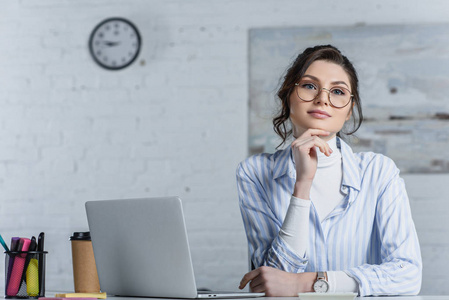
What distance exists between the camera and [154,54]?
3.35m

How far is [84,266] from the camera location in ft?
4.75

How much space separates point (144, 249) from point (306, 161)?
0.53 metres

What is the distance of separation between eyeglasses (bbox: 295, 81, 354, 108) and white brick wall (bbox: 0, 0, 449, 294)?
1623 mm

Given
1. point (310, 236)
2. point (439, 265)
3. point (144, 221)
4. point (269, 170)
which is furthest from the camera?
point (439, 265)

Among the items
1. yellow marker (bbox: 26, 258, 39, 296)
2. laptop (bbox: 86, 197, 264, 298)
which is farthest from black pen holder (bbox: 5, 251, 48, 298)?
laptop (bbox: 86, 197, 264, 298)

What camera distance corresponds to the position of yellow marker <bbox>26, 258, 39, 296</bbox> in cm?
126

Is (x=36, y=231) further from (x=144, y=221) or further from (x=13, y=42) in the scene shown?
(x=144, y=221)

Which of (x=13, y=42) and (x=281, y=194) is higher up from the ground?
(x=13, y=42)

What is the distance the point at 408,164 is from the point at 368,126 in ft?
0.95

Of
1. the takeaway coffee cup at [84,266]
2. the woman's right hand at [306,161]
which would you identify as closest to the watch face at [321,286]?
the woman's right hand at [306,161]

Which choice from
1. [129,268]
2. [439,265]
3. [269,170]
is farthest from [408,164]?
[129,268]

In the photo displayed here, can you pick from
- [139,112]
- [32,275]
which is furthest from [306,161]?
[139,112]

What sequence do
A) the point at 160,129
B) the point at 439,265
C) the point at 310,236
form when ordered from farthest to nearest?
the point at 160,129
the point at 439,265
the point at 310,236

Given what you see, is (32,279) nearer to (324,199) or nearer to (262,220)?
(262,220)
